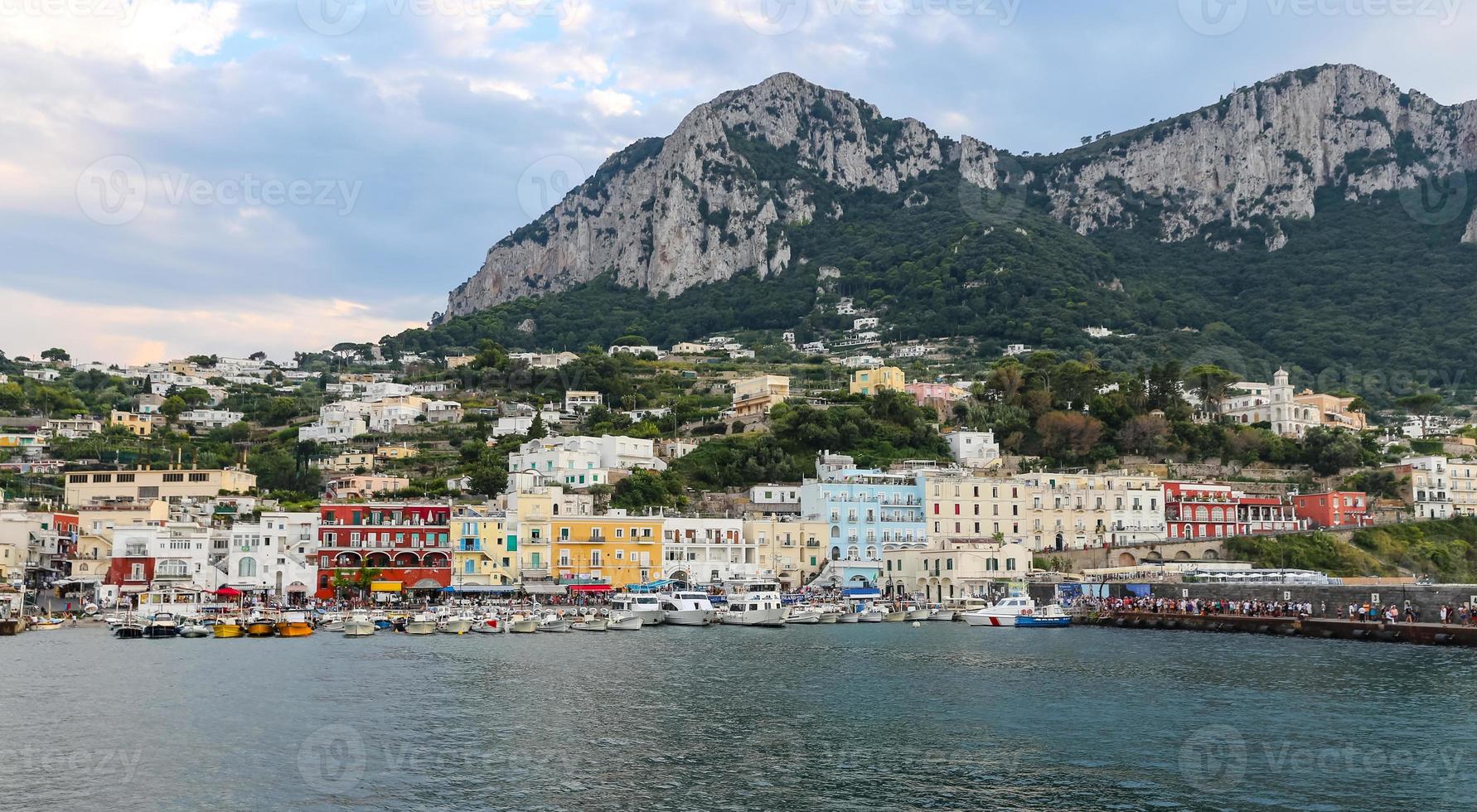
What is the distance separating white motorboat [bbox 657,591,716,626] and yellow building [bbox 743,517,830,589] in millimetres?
14274

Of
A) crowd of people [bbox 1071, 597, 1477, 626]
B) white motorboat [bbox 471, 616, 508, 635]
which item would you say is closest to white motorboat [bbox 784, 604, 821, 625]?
crowd of people [bbox 1071, 597, 1477, 626]

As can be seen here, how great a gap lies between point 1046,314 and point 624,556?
4093 inches

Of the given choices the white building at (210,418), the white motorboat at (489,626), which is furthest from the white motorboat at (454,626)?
the white building at (210,418)

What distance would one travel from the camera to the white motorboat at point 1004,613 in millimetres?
71750

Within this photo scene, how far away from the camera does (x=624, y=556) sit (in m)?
82.4

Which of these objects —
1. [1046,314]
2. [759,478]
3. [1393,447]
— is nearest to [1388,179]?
[1046,314]

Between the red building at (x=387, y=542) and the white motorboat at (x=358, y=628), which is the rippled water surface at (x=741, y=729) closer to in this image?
the white motorboat at (x=358, y=628)

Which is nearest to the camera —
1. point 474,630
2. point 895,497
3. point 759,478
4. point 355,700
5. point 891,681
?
point 355,700

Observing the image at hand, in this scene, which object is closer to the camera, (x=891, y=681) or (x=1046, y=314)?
(x=891, y=681)

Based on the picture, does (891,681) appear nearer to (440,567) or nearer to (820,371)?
(440,567)

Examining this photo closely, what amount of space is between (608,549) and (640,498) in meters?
8.56

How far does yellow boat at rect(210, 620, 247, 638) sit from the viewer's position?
6381 centimetres

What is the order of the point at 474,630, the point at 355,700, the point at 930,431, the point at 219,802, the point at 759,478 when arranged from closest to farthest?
1. the point at 219,802
2. the point at 355,700
3. the point at 474,630
4. the point at 759,478
5. the point at 930,431

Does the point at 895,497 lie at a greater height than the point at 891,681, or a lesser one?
greater
